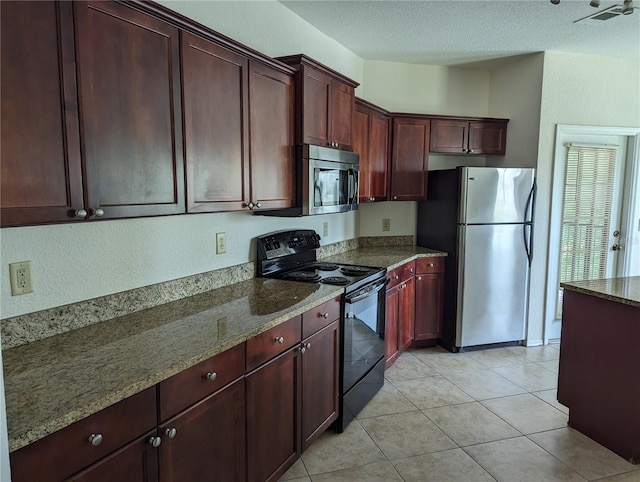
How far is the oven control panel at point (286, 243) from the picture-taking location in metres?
2.75

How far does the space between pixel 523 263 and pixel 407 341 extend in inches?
51.5

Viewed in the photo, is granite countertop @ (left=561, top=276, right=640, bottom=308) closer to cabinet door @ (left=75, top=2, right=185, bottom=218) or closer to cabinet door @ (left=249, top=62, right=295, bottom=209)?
cabinet door @ (left=249, top=62, right=295, bottom=209)

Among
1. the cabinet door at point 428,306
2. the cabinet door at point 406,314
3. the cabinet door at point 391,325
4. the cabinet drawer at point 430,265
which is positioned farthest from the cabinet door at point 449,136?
the cabinet door at point 391,325

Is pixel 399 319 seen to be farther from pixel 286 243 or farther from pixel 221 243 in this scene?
pixel 221 243

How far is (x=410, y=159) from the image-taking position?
4.01 meters

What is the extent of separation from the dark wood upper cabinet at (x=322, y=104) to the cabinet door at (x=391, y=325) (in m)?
1.23

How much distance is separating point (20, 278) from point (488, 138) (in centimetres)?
403

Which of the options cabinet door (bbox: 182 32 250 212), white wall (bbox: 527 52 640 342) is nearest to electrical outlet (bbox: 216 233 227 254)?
cabinet door (bbox: 182 32 250 212)

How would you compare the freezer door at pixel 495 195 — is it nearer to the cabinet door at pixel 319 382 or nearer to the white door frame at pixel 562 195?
the white door frame at pixel 562 195

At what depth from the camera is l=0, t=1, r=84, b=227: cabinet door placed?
1122 millimetres

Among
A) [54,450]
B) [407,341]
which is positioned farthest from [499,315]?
[54,450]

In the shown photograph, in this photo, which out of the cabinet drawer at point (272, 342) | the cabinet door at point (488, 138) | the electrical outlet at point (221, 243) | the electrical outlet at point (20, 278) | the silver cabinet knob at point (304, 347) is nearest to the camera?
the electrical outlet at point (20, 278)

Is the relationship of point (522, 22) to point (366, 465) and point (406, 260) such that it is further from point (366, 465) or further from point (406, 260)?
point (366, 465)

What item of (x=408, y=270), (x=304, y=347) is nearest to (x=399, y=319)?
(x=408, y=270)
